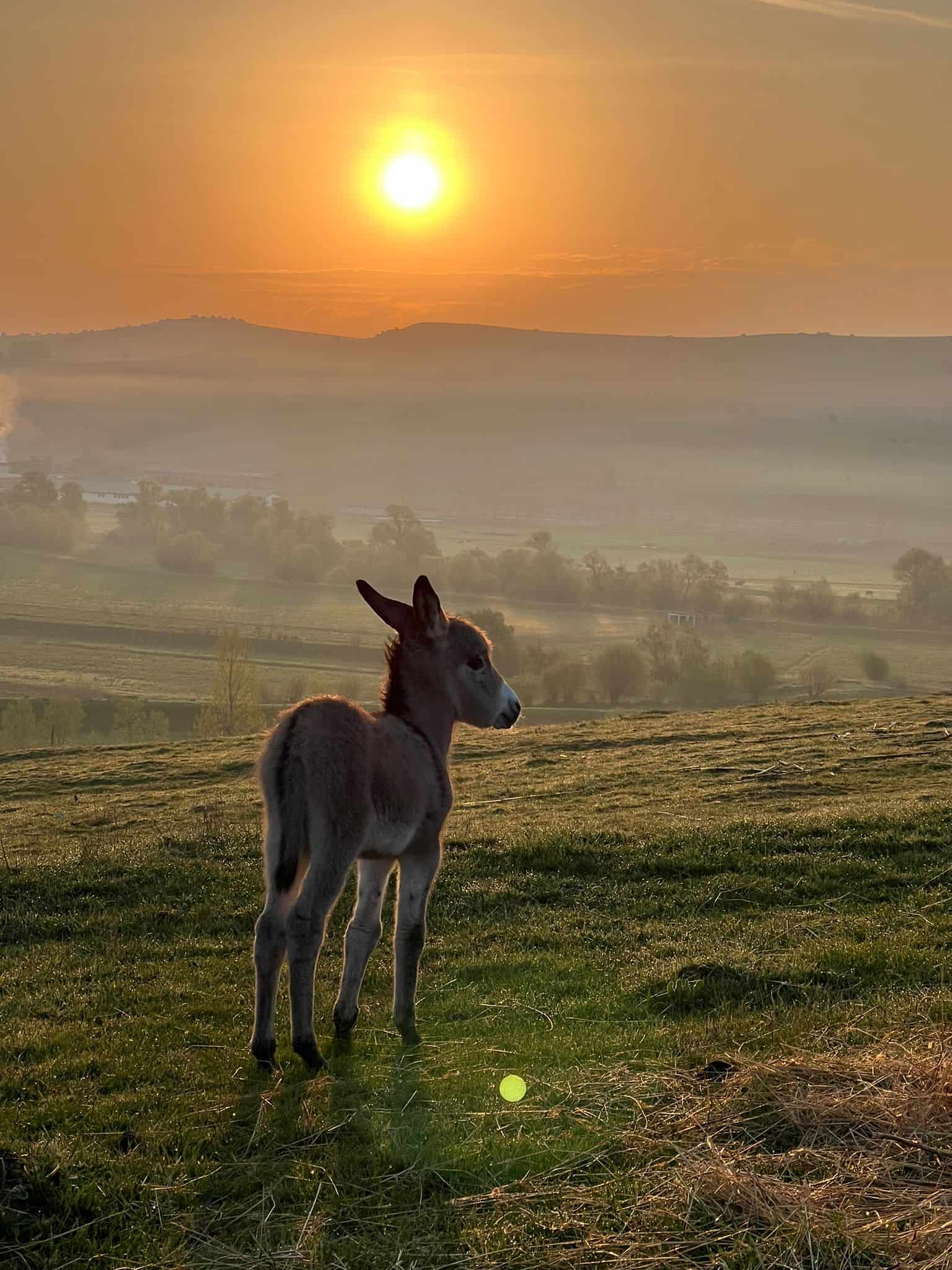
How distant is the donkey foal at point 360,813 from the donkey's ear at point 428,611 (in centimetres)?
1

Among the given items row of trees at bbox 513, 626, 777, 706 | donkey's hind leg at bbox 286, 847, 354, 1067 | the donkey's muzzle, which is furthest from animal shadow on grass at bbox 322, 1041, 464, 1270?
row of trees at bbox 513, 626, 777, 706

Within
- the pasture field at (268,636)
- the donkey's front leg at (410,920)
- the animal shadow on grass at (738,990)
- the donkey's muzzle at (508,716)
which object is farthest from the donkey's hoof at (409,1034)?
the pasture field at (268,636)

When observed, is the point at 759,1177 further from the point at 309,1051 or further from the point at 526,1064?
the point at 309,1051

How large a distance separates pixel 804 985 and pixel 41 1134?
593cm

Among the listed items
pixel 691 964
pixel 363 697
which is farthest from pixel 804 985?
pixel 363 697

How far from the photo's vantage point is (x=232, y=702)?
93.1 m

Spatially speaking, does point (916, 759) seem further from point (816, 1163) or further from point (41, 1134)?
point (41, 1134)

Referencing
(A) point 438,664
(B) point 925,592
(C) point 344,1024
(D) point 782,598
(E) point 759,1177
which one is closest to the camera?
(E) point 759,1177

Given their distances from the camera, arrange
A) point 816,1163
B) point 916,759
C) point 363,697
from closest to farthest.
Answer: point 816,1163, point 916,759, point 363,697

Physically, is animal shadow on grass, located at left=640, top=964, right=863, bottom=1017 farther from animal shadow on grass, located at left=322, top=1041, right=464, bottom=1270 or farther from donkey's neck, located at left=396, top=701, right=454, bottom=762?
donkey's neck, located at left=396, top=701, right=454, bottom=762

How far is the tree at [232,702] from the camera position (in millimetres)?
88562

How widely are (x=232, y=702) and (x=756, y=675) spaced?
153 feet

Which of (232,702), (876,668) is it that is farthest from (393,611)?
(876,668)

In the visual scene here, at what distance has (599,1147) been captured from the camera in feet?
21.1
